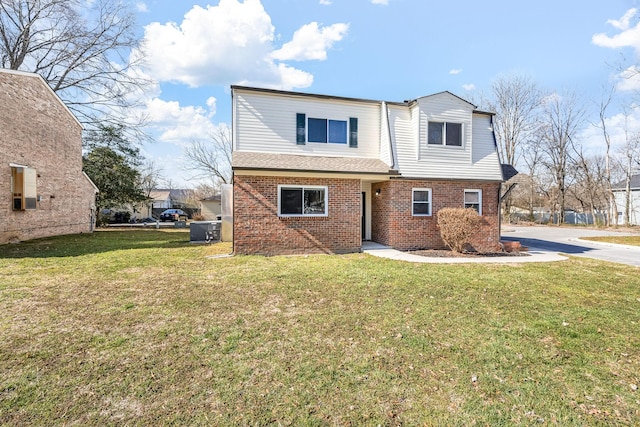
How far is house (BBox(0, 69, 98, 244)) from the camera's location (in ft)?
39.0

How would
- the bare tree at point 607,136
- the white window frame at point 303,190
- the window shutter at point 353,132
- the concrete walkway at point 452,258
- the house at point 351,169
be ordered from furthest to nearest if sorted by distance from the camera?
the bare tree at point 607,136 → the window shutter at point 353,132 → the white window frame at point 303,190 → the house at point 351,169 → the concrete walkway at point 452,258

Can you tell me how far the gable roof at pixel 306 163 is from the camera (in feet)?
31.7

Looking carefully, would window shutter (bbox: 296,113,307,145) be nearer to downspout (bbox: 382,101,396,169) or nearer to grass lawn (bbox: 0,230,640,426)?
downspout (bbox: 382,101,396,169)

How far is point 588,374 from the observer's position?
3.22 meters

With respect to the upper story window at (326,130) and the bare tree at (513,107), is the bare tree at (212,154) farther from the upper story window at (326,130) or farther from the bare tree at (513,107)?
the bare tree at (513,107)

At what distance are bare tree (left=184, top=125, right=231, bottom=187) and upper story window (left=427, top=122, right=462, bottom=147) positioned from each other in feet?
81.0

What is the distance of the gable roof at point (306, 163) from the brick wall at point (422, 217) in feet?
3.36

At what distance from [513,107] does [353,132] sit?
87.0 ft

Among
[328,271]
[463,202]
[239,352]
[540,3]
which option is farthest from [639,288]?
[540,3]

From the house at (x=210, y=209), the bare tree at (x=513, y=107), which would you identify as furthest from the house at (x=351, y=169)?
the house at (x=210, y=209)

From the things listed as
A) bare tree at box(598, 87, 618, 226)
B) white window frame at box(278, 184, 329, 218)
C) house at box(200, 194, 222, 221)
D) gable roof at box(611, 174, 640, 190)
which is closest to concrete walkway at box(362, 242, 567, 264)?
white window frame at box(278, 184, 329, 218)

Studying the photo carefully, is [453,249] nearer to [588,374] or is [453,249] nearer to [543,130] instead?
[588,374]

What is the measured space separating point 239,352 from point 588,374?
388 centimetres

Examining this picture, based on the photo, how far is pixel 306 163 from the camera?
10.4 meters
